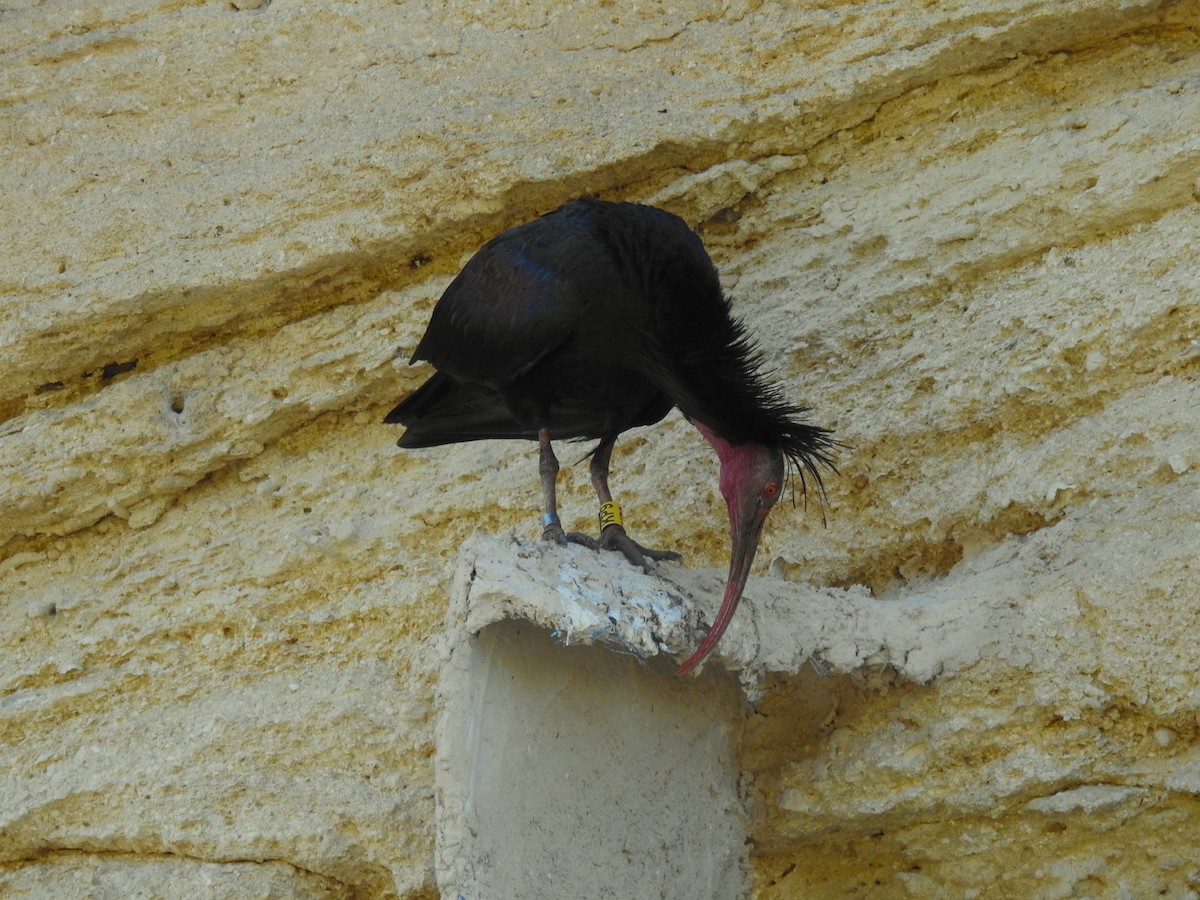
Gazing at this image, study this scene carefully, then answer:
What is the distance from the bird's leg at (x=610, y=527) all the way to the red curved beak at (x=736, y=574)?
245 millimetres

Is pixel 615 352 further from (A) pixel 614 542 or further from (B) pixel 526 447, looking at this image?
(B) pixel 526 447

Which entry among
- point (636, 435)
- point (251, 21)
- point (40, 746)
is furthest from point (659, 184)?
point (40, 746)

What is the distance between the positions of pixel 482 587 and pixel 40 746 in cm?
230

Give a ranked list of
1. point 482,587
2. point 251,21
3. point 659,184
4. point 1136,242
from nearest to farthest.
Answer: point 482,587 < point 1136,242 < point 659,184 < point 251,21

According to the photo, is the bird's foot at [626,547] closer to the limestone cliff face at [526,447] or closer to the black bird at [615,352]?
the black bird at [615,352]

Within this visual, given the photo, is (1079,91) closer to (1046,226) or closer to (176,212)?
(1046,226)

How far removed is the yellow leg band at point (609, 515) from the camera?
3934 mm

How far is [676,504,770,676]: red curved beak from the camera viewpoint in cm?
337

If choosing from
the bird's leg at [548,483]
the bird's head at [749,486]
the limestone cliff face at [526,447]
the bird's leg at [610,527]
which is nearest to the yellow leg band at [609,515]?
the bird's leg at [610,527]

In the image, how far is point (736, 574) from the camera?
138 inches

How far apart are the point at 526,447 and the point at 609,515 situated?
107 centimetres

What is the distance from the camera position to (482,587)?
320 cm

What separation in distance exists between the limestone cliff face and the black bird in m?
0.57

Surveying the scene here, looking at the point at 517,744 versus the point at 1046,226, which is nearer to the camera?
the point at 517,744
